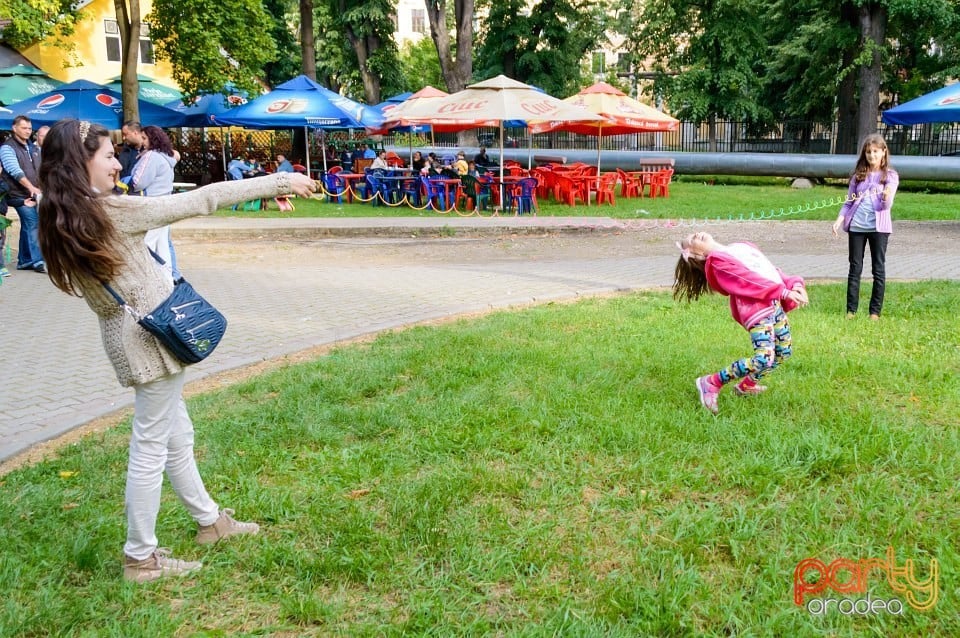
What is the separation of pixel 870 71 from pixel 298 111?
17869 mm

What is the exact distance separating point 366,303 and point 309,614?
598cm

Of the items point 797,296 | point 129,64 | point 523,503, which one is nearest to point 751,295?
point 797,296

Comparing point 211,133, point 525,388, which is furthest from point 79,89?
point 525,388

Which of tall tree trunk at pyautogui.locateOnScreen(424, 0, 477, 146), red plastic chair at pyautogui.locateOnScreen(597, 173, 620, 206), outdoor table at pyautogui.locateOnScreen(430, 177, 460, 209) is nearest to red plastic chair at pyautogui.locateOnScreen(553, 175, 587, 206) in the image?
red plastic chair at pyautogui.locateOnScreen(597, 173, 620, 206)

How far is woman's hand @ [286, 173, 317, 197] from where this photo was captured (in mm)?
3129

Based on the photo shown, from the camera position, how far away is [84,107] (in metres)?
21.5

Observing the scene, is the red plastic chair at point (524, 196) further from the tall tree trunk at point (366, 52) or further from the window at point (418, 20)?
the window at point (418, 20)

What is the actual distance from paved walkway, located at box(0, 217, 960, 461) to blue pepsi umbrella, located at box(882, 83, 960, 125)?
2.02 metres

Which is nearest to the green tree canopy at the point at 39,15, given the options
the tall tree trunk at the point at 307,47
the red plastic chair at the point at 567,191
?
the tall tree trunk at the point at 307,47

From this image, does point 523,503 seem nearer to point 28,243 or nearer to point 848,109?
point 28,243

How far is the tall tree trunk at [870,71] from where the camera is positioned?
24938mm

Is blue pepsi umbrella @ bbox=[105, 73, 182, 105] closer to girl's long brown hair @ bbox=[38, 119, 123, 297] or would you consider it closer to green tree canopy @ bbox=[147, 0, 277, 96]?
green tree canopy @ bbox=[147, 0, 277, 96]

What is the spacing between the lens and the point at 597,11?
1666 inches

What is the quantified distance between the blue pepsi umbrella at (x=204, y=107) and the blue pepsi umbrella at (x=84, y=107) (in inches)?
15.8
